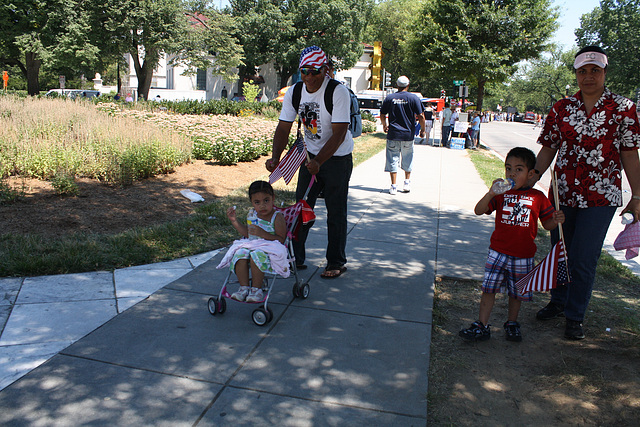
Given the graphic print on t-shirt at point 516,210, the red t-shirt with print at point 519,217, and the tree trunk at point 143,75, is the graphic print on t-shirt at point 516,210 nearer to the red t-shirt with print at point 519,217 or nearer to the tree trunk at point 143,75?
the red t-shirt with print at point 519,217

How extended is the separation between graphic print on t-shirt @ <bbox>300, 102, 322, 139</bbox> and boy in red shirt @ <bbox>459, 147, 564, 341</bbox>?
1621mm

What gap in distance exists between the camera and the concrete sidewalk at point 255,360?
2801 mm

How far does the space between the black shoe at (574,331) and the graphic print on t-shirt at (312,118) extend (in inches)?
97.9

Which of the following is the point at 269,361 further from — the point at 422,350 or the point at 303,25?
the point at 303,25

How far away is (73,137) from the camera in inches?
366

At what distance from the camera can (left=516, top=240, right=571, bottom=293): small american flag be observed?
3463 mm

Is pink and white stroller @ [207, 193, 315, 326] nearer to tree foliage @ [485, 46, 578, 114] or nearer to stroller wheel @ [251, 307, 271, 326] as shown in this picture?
stroller wheel @ [251, 307, 271, 326]

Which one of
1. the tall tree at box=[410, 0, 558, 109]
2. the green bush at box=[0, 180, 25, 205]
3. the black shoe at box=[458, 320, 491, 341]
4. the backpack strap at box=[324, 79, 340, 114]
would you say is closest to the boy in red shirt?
the black shoe at box=[458, 320, 491, 341]

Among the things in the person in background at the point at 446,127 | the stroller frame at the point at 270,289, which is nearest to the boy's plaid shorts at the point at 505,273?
the stroller frame at the point at 270,289

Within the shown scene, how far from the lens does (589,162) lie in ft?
12.0

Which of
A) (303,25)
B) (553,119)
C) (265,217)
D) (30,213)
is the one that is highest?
(303,25)

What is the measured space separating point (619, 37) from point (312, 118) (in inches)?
2806

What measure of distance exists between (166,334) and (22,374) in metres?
0.89

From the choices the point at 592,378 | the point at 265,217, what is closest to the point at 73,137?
the point at 265,217
